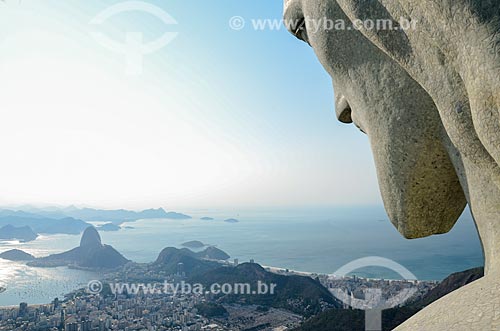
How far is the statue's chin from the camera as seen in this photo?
52.9 inches

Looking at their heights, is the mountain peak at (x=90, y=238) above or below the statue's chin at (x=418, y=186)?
below

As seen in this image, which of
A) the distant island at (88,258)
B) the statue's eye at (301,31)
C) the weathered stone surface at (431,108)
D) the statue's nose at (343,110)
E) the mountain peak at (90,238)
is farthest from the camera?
the mountain peak at (90,238)

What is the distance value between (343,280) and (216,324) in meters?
4.97

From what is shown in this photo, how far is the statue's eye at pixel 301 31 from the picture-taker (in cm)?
148

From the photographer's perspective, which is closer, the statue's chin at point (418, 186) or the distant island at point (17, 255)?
the statue's chin at point (418, 186)

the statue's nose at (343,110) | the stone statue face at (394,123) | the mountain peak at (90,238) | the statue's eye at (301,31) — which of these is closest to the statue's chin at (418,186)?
the stone statue face at (394,123)

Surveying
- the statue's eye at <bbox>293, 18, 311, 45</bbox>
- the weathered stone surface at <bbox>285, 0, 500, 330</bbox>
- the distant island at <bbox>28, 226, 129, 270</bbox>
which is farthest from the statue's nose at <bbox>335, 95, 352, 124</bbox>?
the distant island at <bbox>28, 226, 129, 270</bbox>

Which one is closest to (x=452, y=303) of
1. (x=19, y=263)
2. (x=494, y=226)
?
(x=494, y=226)

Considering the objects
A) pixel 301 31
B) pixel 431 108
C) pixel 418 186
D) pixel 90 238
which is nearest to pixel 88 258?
pixel 90 238

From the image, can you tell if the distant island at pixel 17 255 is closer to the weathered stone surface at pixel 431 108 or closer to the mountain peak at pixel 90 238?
the mountain peak at pixel 90 238

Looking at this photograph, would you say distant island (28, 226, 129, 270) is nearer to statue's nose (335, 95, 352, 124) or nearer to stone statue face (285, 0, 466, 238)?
statue's nose (335, 95, 352, 124)

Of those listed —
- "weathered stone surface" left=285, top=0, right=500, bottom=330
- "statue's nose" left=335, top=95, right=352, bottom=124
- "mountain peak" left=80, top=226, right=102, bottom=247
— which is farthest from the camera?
"mountain peak" left=80, top=226, right=102, bottom=247

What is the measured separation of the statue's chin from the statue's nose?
275 mm

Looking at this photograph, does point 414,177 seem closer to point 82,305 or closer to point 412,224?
point 412,224
